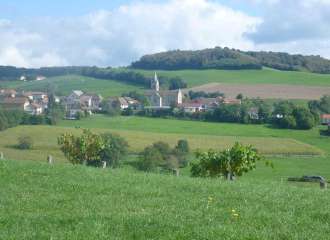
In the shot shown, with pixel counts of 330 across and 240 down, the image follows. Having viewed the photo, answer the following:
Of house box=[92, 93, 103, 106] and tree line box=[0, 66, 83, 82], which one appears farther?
tree line box=[0, 66, 83, 82]

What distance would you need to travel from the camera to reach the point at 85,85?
118 meters

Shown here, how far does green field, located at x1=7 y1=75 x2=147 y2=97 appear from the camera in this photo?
110 meters

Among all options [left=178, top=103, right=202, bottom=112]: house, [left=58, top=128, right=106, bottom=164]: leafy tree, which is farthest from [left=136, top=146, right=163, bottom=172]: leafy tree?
[left=178, top=103, right=202, bottom=112]: house

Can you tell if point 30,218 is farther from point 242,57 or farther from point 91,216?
point 242,57

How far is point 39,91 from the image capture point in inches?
4304

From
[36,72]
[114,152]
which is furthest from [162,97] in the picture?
[114,152]

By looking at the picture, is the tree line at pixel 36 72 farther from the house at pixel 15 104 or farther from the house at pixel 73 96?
the house at pixel 15 104

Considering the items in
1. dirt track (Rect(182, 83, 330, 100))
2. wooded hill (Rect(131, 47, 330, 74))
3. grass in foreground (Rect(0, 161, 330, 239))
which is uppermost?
wooded hill (Rect(131, 47, 330, 74))

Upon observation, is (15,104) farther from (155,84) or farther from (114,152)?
(155,84)

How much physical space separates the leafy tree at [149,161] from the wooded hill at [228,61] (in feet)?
315

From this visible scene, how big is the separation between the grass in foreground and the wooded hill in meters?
121

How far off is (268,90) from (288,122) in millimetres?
36055

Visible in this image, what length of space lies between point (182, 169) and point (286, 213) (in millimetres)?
29563

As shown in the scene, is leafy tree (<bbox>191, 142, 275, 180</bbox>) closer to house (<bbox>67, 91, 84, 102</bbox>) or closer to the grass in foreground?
the grass in foreground
